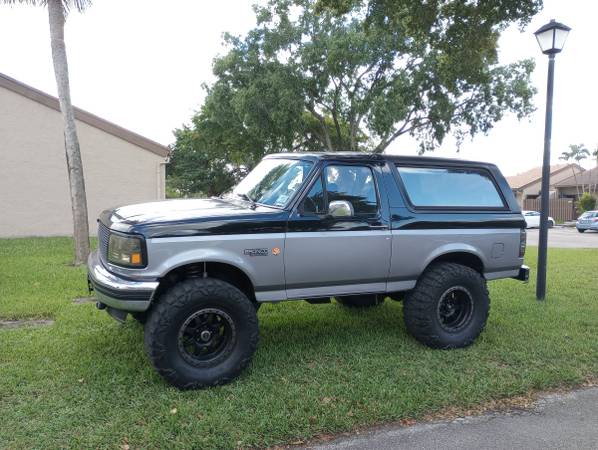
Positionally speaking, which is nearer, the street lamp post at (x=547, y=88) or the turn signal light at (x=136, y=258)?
the turn signal light at (x=136, y=258)

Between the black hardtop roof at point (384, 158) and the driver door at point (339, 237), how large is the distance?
87mm

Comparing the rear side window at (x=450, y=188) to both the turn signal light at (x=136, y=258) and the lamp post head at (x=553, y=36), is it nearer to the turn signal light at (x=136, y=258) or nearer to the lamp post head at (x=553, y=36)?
the turn signal light at (x=136, y=258)

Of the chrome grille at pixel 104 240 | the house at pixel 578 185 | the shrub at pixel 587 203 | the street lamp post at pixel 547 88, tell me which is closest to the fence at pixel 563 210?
the shrub at pixel 587 203

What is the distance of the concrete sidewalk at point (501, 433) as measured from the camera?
3.34 metres

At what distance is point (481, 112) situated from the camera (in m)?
22.7

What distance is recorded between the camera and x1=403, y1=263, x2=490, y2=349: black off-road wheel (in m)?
4.92

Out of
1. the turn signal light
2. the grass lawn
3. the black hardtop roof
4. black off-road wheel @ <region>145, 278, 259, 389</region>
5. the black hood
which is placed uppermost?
the black hardtop roof

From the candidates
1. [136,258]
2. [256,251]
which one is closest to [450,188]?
[256,251]

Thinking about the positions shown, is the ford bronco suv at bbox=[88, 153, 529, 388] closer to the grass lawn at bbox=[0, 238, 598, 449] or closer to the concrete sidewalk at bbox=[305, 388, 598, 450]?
the grass lawn at bbox=[0, 238, 598, 449]

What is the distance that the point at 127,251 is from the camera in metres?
3.88

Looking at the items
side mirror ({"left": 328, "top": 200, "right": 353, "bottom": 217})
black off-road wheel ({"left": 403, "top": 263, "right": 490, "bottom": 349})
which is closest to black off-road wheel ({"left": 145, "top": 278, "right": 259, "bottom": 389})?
side mirror ({"left": 328, "top": 200, "right": 353, "bottom": 217})

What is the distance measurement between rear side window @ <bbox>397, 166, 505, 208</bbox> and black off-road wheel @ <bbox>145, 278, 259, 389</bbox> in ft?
6.98

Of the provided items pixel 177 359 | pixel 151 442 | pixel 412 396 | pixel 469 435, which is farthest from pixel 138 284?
pixel 469 435

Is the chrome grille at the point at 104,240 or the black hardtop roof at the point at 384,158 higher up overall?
the black hardtop roof at the point at 384,158
